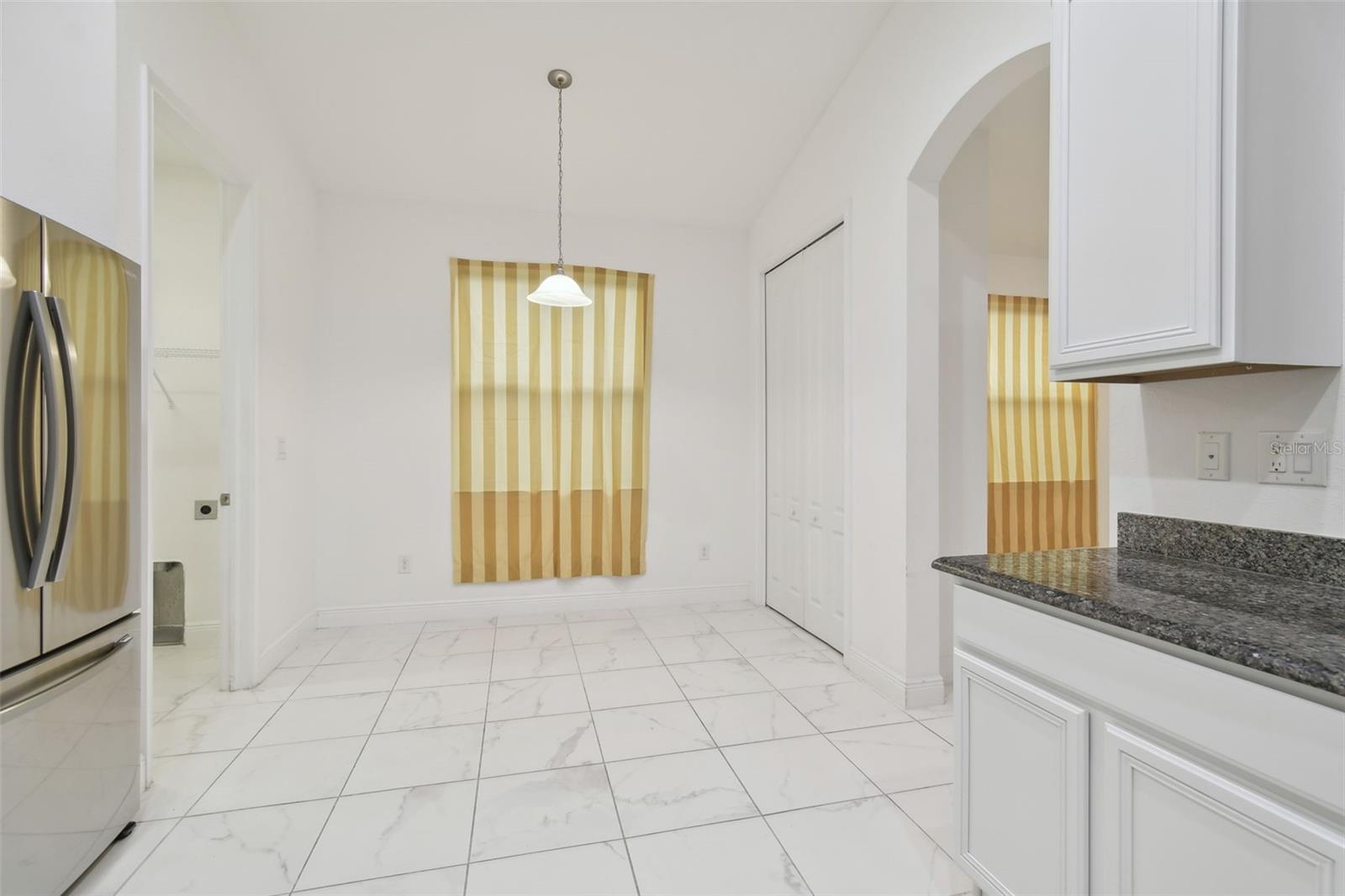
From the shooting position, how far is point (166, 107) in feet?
7.14

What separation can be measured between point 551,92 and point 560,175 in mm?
667

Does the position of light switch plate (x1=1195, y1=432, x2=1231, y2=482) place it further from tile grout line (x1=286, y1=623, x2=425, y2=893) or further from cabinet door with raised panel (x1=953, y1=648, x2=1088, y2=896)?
tile grout line (x1=286, y1=623, x2=425, y2=893)

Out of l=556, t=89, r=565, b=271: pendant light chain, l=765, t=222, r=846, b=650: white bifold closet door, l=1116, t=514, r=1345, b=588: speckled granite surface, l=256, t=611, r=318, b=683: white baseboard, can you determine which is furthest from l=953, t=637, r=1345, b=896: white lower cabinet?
l=256, t=611, r=318, b=683: white baseboard

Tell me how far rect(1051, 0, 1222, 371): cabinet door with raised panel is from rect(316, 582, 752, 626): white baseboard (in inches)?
125

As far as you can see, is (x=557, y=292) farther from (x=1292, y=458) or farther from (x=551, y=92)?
(x=1292, y=458)

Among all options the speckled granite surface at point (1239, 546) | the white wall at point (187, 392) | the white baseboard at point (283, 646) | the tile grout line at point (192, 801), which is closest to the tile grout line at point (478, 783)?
the tile grout line at point (192, 801)

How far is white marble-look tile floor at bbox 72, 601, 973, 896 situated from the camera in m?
1.60

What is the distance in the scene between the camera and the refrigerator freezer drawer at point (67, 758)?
1.32 m

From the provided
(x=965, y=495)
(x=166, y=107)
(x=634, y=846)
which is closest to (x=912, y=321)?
(x=965, y=495)

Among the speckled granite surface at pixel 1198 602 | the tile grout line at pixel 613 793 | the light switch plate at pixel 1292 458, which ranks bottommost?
the tile grout line at pixel 613 793

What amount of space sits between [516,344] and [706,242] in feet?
5.22

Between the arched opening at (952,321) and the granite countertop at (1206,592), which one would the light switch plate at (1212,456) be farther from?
the arched opening at (952,321)

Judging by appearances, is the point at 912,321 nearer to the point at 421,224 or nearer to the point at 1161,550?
the point at 1161,550

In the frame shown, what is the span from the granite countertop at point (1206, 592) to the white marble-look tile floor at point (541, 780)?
90 centimetres
